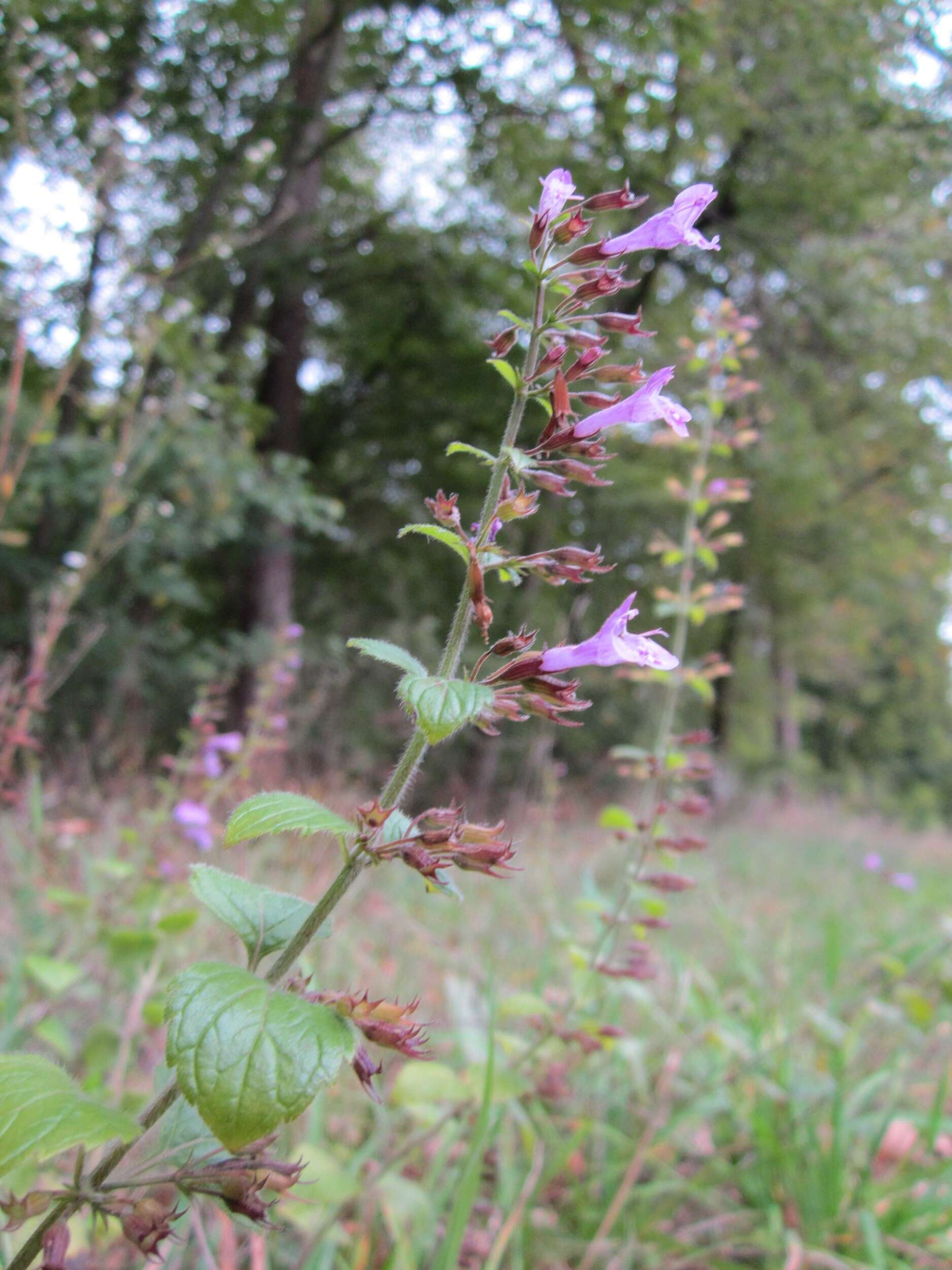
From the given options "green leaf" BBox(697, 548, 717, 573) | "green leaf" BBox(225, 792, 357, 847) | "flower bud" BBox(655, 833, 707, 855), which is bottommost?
"green leaf" BBox(225, 792, 357, 847)

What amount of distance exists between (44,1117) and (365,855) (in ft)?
1.10

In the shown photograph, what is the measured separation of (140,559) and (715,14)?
18.5ft

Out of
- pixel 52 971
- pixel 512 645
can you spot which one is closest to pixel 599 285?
pixel 512 645

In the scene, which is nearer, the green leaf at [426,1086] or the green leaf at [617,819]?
the green leaf at [426,1086]

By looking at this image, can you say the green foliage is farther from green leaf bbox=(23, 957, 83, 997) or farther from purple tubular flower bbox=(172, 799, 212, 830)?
purple tubular flower bbox=(172, 799, 212, 830)

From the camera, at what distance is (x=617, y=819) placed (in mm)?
1769

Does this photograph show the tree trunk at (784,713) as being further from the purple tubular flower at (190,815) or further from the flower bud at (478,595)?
the flower bud at (478,595)

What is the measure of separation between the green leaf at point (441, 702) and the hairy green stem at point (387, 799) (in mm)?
39

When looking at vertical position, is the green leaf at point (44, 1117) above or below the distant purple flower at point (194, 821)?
below

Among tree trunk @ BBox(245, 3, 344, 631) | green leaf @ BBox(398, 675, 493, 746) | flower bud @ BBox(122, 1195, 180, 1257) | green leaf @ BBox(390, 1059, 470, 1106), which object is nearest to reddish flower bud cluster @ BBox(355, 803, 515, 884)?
green leaf @ BBox(398, 675, 493, 746)

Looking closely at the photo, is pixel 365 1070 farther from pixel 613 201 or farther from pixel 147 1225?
pixel 613 201

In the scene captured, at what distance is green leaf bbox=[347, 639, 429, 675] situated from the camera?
83cm

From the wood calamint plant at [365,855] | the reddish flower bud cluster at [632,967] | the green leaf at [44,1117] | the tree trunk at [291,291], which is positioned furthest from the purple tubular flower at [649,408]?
the tree trunk at [291,291]

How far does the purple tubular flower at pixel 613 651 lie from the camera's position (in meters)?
0.90
